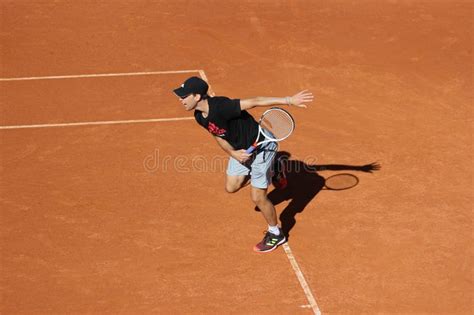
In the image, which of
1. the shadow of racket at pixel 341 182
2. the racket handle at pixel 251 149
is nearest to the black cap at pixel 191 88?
the racket handle at pixel 251 149

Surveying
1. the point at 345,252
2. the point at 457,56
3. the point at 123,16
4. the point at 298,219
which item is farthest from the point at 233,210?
the point at 123,16

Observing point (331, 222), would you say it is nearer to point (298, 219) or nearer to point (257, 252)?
point (298, 219)

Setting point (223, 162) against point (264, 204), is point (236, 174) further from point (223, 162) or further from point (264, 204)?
point (223, 162)

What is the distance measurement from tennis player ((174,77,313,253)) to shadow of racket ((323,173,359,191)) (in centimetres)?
176

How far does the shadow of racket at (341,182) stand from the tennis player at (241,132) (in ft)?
5.78

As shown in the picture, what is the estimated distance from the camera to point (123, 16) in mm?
18359

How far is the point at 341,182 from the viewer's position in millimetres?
11344

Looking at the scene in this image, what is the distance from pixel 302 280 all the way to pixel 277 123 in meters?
2.12

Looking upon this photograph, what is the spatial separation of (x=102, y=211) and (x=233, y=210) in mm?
1909

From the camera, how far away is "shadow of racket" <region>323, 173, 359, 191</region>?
1122 centimetres

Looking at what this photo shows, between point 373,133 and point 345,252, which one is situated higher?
point 373,133

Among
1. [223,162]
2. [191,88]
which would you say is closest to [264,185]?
[191,88]

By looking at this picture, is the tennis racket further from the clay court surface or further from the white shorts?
the clay court surface

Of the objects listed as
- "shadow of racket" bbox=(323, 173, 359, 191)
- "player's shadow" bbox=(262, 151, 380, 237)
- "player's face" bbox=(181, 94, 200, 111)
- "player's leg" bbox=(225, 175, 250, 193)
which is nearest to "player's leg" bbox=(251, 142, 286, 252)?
"player's leg" bbox=(225, 175, 250, 193)
